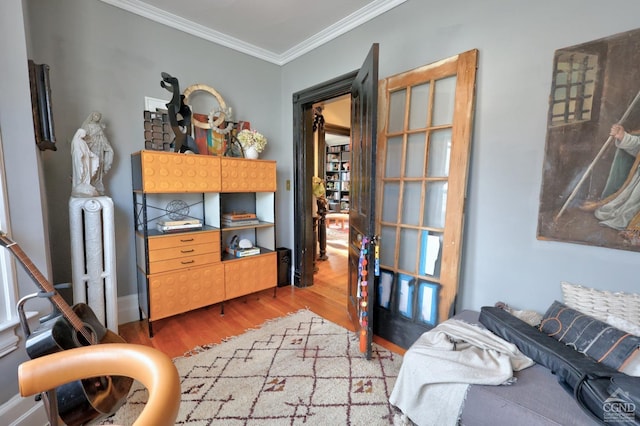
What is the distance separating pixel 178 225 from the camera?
238 centimetres

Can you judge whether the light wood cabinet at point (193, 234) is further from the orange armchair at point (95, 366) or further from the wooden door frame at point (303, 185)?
the orange armchair at point (95, 366)

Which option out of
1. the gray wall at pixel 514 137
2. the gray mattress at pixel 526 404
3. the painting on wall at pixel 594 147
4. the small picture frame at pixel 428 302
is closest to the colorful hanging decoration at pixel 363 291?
the small picture frame at pixel 428 302

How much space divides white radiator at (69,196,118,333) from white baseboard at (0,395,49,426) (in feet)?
2.15

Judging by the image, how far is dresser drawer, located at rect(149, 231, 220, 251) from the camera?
85.4 inches

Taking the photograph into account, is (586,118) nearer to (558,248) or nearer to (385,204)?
(558,248)

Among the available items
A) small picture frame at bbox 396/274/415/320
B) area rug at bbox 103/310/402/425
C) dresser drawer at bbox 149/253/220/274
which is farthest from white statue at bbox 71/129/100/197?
small picture frame at bbox 396/274/415/320

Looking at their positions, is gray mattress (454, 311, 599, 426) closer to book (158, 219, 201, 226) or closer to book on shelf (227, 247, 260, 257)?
book on shelf (227, 247, 260, 257)

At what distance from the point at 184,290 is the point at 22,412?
110 cm

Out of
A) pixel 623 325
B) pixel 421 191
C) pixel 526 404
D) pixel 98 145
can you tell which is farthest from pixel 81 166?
pixel 623 325

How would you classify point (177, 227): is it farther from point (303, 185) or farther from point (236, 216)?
point (303, 185)

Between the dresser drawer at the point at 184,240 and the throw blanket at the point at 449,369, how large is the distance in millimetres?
1838

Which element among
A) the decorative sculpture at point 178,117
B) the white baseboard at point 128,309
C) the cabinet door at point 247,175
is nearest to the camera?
the decorative sculpture at point 178,117

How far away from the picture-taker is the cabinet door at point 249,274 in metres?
→ 2.60

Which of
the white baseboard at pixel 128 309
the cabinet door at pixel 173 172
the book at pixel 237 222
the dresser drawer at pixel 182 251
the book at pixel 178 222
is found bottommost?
the white baseboard at pixel 128 309
